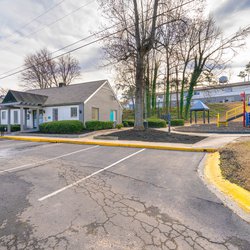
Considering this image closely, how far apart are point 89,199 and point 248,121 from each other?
1858cm

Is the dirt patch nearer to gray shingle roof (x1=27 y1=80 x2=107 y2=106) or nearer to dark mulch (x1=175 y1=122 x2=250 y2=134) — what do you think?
dark mulch (x1=175 y1=122 x2=250 y2=134)

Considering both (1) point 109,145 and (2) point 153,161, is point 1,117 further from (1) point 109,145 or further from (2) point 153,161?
(2) point 153,161

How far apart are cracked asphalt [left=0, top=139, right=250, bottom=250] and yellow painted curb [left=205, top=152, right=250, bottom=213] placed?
340 millimetres

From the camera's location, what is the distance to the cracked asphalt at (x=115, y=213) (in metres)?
2.35

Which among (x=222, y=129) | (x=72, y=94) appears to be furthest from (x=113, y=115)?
(x=222, y=129)

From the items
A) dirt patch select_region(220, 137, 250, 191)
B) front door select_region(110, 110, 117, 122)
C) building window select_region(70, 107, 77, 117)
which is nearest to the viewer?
dirt patch select_region(220, 137, 250, 191)

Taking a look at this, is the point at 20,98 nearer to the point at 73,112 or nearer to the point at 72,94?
the point at 72,94

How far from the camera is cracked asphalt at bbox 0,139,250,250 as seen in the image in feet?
A: 7.71

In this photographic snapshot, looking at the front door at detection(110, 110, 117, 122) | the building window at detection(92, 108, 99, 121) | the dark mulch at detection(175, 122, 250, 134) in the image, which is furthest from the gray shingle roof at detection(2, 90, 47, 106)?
the dark mulch at detection(175, 122, 250, 134)

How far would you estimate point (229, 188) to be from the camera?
4023 mm

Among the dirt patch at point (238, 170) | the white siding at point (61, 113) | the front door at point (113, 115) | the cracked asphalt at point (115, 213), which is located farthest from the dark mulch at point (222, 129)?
the white siding at point (61, 113)

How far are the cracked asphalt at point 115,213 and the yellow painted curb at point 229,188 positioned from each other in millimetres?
340

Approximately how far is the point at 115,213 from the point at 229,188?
2.76 metres

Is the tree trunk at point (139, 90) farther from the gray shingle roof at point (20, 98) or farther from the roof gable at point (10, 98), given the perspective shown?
the roof gable at point (10, 98)
